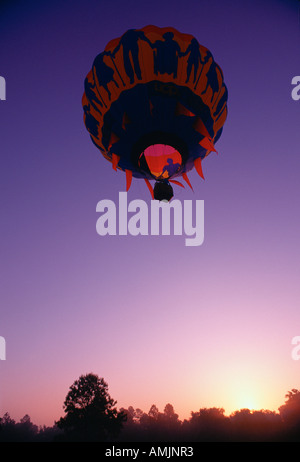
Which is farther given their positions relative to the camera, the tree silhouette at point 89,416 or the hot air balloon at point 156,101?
the tree silhouette at point 89,416

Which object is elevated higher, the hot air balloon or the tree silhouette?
the hot air balloon

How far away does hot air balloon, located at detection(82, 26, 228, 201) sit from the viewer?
6.20 m

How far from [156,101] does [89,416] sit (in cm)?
2885

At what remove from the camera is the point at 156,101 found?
643cm

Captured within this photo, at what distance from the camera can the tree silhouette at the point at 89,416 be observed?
2509 centimetres

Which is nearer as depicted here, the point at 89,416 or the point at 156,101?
the point at 156,101

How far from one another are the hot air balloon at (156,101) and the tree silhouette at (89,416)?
2661cm

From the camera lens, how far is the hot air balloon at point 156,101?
6.20 meters

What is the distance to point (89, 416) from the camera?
25.5 m

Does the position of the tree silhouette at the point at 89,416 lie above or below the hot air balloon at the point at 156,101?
below

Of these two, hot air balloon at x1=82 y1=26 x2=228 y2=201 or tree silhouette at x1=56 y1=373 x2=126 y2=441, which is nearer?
hot air balloon at x1=82 y1=26 x2=228 y2=201

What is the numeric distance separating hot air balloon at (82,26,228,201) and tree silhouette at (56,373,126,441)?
2661cm

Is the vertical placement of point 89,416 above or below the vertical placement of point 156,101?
below
